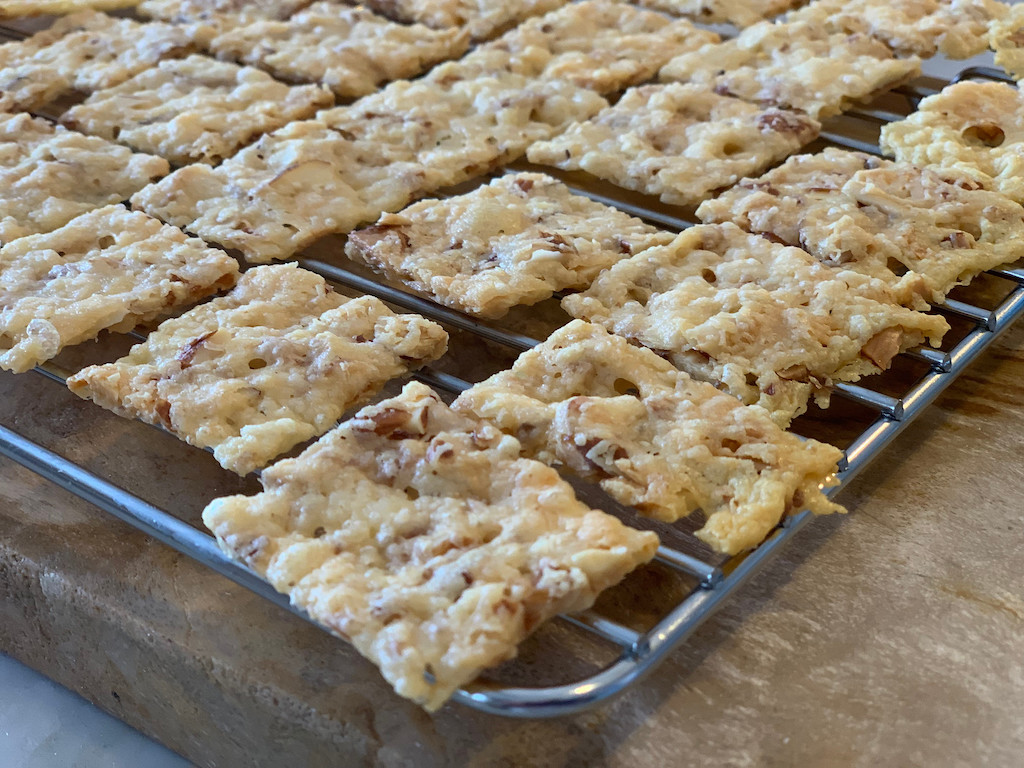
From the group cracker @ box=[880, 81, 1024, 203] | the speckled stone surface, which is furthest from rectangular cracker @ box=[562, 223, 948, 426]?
cracker @ box=[880, 81, 1024, 203]

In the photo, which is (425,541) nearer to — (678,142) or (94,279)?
(94,279)

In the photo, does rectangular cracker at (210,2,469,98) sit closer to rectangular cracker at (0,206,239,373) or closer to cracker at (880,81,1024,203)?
rectangular cracker at (0,206,239,373)

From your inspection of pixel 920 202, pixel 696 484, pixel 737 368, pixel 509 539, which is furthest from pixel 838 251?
pixel 509 539

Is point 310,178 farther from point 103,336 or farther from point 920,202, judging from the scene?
point 920,202

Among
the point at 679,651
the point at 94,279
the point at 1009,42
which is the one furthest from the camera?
the point at 1009,42

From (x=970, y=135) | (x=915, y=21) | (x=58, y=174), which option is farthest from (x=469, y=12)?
(x=970, y=135)
